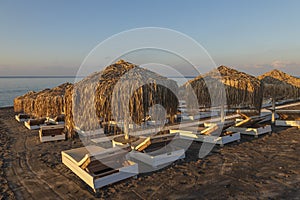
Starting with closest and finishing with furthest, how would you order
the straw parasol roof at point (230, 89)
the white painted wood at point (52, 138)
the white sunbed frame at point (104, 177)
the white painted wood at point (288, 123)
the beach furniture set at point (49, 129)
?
the white sunbed frame at point (104, 177) < the white painted wood at point (52, 138) < the beach furniture set at point (49, 129) < the straw parasol roof at point (230, 89) < the white painted wood at point (288, 123)

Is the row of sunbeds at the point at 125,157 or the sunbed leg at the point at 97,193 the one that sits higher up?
the row of sunbeds at the point at 125,157

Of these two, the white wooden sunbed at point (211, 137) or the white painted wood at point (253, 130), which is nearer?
the white wooden sunbed at point (211, 137)

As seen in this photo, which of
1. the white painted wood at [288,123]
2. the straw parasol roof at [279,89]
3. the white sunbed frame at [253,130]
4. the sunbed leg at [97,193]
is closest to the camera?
the sunbed leg at [97,193]

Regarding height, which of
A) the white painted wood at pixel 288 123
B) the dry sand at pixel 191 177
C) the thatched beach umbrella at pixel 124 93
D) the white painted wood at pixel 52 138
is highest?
the thatched beach umbrella at pixel 124 93

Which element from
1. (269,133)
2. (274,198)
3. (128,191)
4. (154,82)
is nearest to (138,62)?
(154,82)

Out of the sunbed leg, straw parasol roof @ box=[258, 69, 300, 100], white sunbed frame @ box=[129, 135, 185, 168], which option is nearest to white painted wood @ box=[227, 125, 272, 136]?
straw parasol roof @ box=[258, 69, 300, 100]

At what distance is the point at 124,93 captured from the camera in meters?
7.14

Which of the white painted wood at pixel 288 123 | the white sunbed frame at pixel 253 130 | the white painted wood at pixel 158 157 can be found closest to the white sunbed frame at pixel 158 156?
the white painted wood at pixel 158 157

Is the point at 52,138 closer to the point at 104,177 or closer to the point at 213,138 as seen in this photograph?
the point at 104,177

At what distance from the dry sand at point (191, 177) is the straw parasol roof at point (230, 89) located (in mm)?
2993

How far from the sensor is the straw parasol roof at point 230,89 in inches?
421

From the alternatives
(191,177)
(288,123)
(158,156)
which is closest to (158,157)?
(158,156)

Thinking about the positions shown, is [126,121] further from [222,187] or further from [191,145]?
[222,187]

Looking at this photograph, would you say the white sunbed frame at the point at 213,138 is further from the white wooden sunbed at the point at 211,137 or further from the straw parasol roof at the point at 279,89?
the straw parasol roof at the point at 279,89
